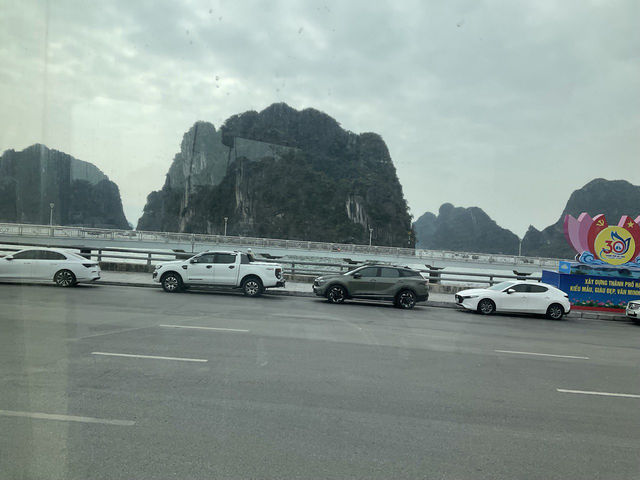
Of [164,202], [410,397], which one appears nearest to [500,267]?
[410,397]

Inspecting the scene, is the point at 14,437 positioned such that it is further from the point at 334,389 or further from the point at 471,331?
the point at 471,331

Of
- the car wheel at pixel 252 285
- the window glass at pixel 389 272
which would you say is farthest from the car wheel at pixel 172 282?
the window glass at pixel 389 272

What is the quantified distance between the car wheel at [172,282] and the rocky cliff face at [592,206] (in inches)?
4200

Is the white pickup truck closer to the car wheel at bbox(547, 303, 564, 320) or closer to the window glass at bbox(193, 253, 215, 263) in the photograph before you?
the window glass at bbox(193, 253, 215, 263)

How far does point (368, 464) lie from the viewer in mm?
3762

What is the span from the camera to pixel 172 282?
16.5 metres

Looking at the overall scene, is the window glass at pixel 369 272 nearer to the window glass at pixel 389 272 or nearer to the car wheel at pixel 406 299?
the window glass at pixel 389 272

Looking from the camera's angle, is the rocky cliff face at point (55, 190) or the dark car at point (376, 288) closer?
the rocky cliff face at point (55, 190)

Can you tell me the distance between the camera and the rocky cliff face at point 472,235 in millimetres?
146775

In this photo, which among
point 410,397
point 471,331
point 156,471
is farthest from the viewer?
point 471,331

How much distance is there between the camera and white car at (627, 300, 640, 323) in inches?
624

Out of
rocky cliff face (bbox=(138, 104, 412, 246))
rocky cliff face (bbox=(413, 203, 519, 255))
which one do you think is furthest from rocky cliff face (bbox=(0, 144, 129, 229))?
rocky cliff face (bbox=(413, 203, 519, 255))

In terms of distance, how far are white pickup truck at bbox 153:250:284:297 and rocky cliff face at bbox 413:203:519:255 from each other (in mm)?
136077

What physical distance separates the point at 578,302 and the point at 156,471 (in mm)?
18579
